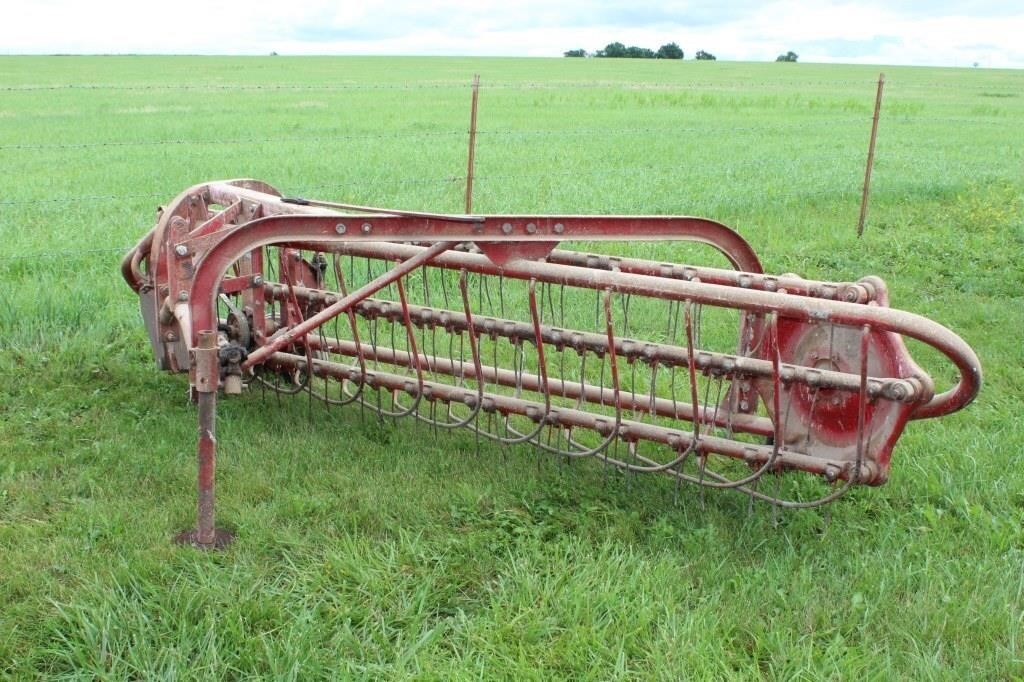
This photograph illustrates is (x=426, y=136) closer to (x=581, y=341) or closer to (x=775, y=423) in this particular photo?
(x=581, y=341)

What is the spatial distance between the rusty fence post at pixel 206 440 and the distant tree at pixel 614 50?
7959cm

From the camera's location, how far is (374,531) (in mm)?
3570

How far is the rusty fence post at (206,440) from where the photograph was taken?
128 inches

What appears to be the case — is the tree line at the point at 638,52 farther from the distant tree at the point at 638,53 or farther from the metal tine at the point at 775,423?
the metal tine at the point at 775,423

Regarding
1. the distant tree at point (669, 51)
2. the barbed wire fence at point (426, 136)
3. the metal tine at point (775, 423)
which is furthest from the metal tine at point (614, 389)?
the distant tree at point (669, 51)

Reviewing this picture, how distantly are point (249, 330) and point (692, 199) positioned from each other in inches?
284

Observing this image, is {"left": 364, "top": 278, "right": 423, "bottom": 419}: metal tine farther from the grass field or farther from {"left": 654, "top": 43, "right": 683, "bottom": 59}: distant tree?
{"left": 654, "top": 43, "right": 683, "bottom": 59}: distant tree

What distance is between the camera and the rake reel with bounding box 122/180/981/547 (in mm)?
3256

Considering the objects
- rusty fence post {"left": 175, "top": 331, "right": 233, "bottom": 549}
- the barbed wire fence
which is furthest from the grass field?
the barbed wire fence

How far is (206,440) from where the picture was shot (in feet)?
10.8

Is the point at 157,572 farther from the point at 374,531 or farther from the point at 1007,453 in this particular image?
the point at 1007,453

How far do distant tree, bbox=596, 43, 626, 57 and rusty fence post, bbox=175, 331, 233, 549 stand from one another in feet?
261

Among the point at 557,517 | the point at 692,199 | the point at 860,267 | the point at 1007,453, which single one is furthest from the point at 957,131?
the point at 557,517

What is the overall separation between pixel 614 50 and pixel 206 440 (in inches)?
3155
